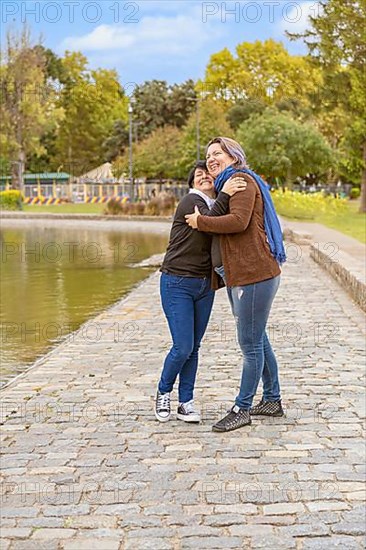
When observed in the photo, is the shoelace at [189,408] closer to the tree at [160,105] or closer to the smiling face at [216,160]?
the smiling face at [216,160]

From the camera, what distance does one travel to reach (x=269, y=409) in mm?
6215

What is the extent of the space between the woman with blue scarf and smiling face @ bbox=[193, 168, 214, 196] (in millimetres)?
95

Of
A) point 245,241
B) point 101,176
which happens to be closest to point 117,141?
point 101,176

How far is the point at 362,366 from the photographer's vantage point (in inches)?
319

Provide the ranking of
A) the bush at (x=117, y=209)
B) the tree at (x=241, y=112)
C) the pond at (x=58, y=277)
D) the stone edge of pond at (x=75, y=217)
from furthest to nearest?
the tree at (x=241, y=112)
the bush at (x=117, y=209)
the stone edge of pond at (x=75, y=217)
the pond at (x=58, y=277)

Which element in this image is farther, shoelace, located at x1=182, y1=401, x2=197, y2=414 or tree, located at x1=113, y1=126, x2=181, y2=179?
tree, located at x1=113, y1=126, x2=181, y2=179

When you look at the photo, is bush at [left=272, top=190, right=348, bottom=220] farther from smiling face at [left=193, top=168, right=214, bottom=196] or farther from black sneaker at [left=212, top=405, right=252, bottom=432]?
smiling face at [left=193, top=168, right=214, bottom=196]

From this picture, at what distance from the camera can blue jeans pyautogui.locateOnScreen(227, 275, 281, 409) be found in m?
5.57

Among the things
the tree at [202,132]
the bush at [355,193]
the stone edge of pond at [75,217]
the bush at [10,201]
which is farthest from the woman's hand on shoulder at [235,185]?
the bush at [355,193]

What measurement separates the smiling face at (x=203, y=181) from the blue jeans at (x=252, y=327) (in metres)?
0.67

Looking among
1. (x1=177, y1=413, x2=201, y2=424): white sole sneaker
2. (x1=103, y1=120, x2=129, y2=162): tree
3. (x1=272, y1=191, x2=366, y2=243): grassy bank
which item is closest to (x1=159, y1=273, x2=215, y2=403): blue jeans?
(x1=177, y1=413, x2=201, y2=424): white sole sneaker

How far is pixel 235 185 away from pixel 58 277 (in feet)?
42.7

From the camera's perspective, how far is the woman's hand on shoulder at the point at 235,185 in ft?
17.6

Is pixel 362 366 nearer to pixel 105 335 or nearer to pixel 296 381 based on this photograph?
pixel 296 381
